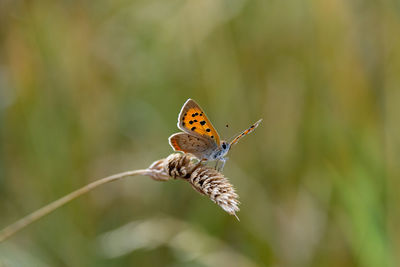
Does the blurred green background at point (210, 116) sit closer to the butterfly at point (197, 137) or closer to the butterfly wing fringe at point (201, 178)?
the butterfly at point (197, 137)

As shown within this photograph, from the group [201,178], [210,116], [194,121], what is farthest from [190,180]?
[210,116]

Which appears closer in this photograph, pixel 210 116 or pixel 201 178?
pixel 201 178

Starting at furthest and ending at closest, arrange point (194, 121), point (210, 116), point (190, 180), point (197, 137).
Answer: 1. point (210, 116)
2. point (197, 137)
3. point (194, 121)
4. point (190, 180)

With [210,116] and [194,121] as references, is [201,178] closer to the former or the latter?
[194,121]

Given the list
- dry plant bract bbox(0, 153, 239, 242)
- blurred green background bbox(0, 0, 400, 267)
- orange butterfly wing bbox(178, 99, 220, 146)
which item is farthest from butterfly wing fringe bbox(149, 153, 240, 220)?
blurred green background bbox(0, 0, 400, 267)

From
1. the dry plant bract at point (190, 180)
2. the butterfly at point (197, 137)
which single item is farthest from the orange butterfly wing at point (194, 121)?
the dry plant bract at point (190, 180)

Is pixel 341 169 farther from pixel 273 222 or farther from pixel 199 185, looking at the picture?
pixel 199 185

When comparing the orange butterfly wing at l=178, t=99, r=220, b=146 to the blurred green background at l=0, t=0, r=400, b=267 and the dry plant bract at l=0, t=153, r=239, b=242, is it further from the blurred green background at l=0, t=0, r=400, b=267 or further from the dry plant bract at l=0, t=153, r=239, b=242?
the blurred green background at l=0, t=0, r=400, b=267
